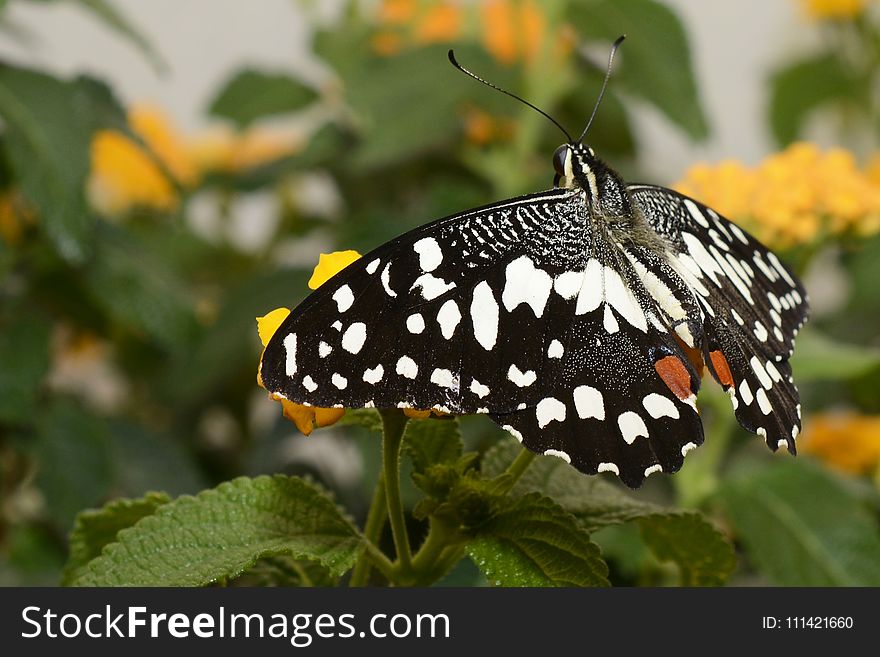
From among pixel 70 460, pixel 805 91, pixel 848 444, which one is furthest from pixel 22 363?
pixel 805 91

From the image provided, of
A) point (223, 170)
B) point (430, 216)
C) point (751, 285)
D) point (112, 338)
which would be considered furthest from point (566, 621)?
point (223, 170)

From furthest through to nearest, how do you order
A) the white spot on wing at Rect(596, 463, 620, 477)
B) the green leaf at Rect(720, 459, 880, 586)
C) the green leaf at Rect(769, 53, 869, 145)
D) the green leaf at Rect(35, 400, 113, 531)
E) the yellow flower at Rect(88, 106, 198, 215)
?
the green leaf at Rect(769, 53, 869, 145) < the yellow flower at Rect(88, 106, 198, 215) < the green leaf at Rect(35, 400, 113, 531) < the green leaf at Rect(720, 459, 880, 586) < the white spot on wing at Rect(596, 463, 620, 477)

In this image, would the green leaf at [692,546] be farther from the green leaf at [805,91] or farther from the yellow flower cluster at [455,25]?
the green leaf at [805,91]

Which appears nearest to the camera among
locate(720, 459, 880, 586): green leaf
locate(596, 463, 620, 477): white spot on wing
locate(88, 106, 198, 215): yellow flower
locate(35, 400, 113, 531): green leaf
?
locate(596, 463, 620, 477): white spot on wing

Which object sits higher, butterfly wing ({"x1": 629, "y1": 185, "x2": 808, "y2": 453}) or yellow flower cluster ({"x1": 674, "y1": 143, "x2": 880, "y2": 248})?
yellow flower cluster ({"x1": 674, "y1": 143, "x2": 880, "y2": 248})

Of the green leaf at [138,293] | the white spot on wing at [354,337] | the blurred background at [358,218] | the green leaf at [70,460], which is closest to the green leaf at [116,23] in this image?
the blurred background at [358,218]

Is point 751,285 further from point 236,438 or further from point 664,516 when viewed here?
point 236,438

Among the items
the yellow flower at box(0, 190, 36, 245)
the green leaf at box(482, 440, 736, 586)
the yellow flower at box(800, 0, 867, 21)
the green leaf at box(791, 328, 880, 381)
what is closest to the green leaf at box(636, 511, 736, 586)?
the green leaf at box(482, 440, 736, 586)

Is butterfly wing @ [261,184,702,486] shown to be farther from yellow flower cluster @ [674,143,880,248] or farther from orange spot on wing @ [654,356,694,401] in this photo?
yellow flower cluster @ [674,143,880,248]

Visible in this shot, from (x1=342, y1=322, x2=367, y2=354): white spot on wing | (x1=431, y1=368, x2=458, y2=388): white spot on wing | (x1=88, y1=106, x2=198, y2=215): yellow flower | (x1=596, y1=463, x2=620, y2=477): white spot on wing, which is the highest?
(x1=88, y1=106, x2=198, y2=215): yellow flower
